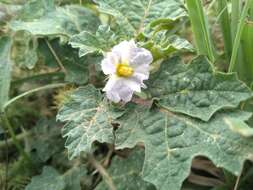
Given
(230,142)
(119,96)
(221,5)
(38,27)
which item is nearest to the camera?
(230,142)

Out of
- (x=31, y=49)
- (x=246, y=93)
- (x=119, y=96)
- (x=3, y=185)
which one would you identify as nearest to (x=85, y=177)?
(x=3, y=185)

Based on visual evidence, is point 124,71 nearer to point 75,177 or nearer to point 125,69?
point 125,69

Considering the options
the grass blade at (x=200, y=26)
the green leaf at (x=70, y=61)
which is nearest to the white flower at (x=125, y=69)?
the grass blade at (x=200, y=26)

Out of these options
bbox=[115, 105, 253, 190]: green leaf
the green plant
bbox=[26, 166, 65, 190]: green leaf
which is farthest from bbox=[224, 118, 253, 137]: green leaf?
bbox=[26, 166, 65, 190]: green leaf

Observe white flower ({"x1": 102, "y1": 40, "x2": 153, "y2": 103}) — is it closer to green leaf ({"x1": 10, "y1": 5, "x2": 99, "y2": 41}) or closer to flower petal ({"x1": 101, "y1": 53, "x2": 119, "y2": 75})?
flower petal ({"x1": 101, "y1": 53, "x2": 119, "y2": 75})

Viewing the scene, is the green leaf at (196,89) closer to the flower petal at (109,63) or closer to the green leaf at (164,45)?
the green leaf at (164,45)

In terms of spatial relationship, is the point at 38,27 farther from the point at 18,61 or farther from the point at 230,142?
the point at 230,142
